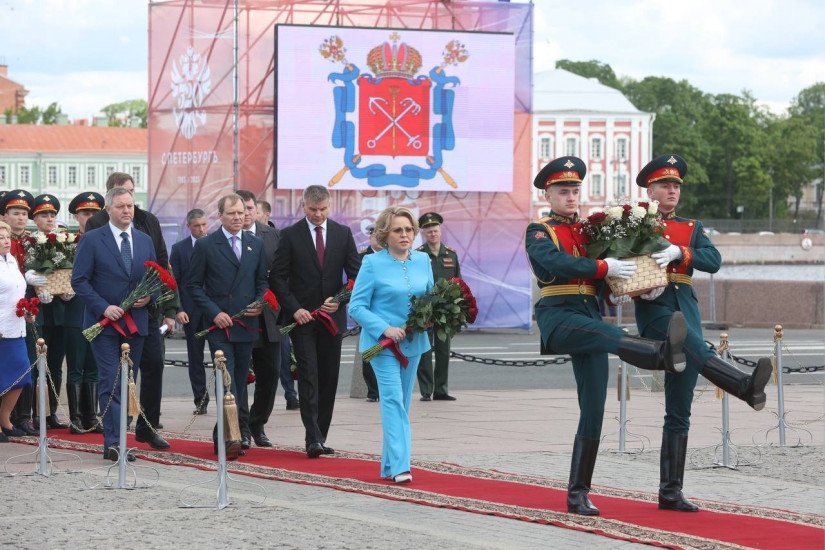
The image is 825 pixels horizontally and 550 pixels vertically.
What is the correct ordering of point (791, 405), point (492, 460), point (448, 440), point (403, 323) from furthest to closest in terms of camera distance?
1. point (791, 405)
2. point (448, 440)
3. point (492, 460)
4. point (403, 323)

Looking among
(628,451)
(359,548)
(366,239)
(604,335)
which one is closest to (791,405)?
(628,451)

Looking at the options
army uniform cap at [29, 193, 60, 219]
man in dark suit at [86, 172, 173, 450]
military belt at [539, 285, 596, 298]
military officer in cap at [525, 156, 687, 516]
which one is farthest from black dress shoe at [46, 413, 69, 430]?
military belt at [539, 285, 596, 298]

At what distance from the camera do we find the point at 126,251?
11.3 m

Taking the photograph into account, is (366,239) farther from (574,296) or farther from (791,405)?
(574,296)

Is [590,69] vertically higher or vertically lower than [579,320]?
higher

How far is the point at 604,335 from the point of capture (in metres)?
8.20

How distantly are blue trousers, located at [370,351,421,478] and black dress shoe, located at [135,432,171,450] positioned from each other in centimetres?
230

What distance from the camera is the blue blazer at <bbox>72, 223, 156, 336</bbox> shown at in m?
11.2

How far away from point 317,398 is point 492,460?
135 cm

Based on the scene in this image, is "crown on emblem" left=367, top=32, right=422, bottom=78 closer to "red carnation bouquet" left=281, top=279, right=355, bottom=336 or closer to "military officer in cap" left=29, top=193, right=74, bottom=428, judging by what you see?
"military officer in cap" left=29, top=193, right=74, bottom=428

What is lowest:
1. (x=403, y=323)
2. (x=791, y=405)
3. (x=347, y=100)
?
(x=791, y=405)

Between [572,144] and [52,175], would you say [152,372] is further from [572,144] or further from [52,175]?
[52,175]

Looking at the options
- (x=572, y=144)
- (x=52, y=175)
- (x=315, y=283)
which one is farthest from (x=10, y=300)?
(x=52, y=175)

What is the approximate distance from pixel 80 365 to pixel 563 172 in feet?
19.5
